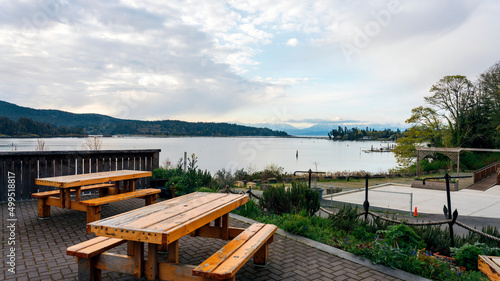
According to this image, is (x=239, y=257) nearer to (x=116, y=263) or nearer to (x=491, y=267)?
(x=116, y=263)

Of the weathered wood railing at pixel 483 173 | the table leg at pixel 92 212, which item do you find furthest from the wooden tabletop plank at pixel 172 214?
Result: the weathered wood railing at pixel 483 173

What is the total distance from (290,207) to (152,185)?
4.29m

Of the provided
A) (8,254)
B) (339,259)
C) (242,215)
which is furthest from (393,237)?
(8,254)

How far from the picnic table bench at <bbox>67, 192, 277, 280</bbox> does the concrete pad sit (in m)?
7.72

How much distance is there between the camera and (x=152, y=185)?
9094 millimetres

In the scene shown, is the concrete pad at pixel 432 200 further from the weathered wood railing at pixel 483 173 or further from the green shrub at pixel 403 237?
the green shrub at pixel 403 237

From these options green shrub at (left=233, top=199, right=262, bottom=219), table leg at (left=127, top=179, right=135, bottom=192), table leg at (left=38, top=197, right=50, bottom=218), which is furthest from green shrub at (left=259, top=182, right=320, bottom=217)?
table leg at (left=38, top=197, right=50, bottom=218)

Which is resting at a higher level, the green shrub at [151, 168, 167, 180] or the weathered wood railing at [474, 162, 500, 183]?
the green shrub at [151, 168, 167, 180]

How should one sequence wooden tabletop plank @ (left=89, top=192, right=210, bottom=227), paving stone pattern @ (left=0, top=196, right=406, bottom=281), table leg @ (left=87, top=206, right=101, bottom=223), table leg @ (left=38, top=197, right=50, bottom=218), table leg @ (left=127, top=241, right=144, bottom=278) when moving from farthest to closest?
table leg @ (left=38, top=197, right=50, bottom=218) < table leg @ (left=87, top=206, right=101, bottom=223) < paving stone pattern @ (left=0, top=196, right=406, bottom=281) < table leg @ (left=127, top=241, right=144, bottom=278) < wooden tabletop plank @ (left=89, top=192, right=210, bottom=227)

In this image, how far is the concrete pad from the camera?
10.0m

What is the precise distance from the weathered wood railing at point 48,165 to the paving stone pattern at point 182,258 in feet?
5.71

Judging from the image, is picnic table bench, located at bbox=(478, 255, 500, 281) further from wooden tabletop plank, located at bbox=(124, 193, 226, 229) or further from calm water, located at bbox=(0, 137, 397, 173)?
calm water, located at bbox=(0, 137, 397, 173)

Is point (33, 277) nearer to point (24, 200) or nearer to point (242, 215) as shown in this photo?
point (242, 215)

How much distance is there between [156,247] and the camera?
2932 millimetres
